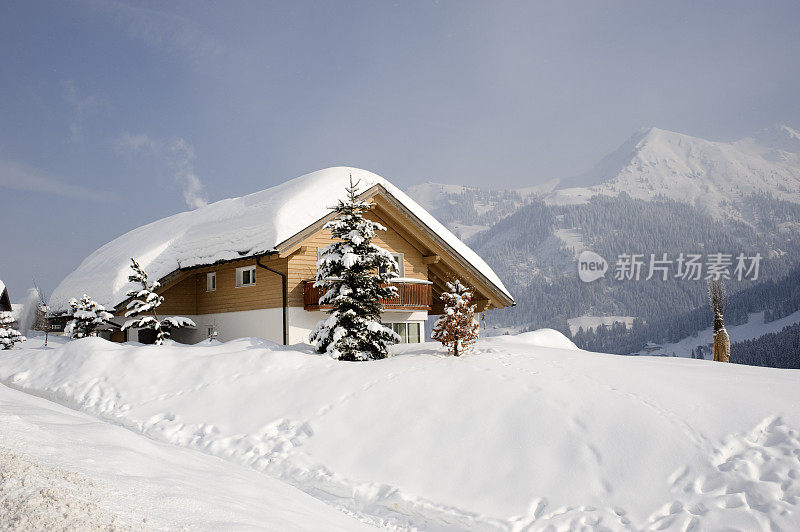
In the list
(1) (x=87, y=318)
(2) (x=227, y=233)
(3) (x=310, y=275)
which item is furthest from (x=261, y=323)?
(1) (x=87, y=318)

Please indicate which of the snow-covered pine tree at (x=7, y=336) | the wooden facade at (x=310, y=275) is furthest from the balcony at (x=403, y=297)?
the snow-covered pine tree at (x=7, y=336)

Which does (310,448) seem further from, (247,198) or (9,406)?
(247,198)

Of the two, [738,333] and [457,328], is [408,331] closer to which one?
[457,328]

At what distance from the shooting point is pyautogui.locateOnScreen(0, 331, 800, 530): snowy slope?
25.7 feet

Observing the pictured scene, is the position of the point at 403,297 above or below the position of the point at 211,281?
below

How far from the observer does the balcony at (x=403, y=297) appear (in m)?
21.3

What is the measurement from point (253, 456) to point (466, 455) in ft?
13.4

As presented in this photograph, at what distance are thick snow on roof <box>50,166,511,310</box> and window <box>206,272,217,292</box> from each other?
124 centimetres

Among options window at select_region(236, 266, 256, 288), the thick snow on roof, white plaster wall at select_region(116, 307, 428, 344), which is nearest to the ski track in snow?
the thick snow on roof

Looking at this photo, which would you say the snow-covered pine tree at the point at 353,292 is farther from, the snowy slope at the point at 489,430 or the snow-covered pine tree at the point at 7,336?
the snow-covered pine tree at the point at 7,336

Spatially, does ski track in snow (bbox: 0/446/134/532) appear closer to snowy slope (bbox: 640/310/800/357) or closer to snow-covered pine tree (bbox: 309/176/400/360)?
snow-covered pine tree (bbox: 309/176/400/360)

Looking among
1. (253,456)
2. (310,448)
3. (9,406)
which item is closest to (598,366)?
(310,448)

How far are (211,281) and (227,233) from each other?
110 inches

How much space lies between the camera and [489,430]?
10.0 meters
